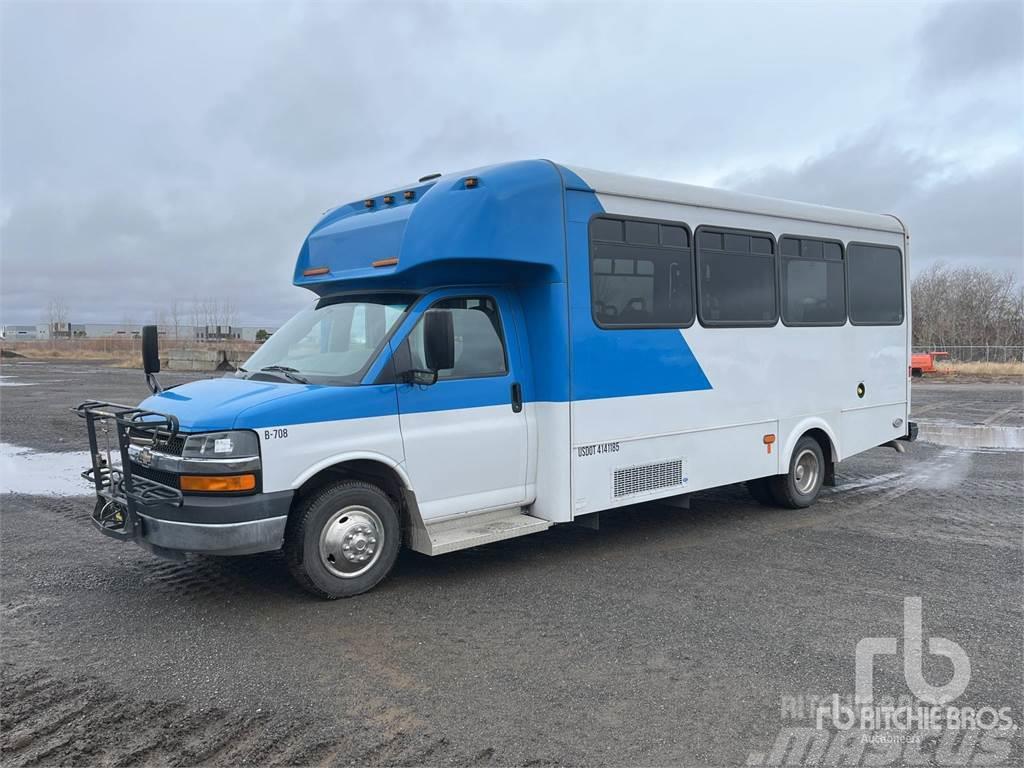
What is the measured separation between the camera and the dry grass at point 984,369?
35.2 meters

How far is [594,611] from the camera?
5.66 meters

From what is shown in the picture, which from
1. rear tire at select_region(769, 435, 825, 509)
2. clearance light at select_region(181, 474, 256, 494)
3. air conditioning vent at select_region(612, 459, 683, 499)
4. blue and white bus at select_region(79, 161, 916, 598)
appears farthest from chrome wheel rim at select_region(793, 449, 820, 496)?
clearance light at select_region(181, 474, 256, 494)

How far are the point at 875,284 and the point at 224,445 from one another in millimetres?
7834

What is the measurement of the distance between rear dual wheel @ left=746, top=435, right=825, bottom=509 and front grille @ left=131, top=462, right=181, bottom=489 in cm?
613

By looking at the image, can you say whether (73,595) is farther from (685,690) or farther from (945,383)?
(945,383)

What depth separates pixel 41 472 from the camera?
11352 mm

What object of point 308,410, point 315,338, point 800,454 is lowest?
point 800,454

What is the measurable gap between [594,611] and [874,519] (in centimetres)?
422

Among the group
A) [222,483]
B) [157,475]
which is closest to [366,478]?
[222,483]

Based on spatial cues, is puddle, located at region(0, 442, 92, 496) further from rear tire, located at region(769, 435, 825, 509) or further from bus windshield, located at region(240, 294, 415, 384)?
rear tire, located at region(769, 435, 825, 509)

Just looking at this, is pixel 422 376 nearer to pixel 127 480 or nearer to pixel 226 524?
pixel 226 524

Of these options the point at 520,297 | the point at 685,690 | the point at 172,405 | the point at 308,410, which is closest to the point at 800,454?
the point at 520,297

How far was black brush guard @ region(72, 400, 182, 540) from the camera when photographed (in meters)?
5.52

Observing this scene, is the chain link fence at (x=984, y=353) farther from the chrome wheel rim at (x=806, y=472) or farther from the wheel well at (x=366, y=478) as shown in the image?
the wheel well at (x=366, y=478)
